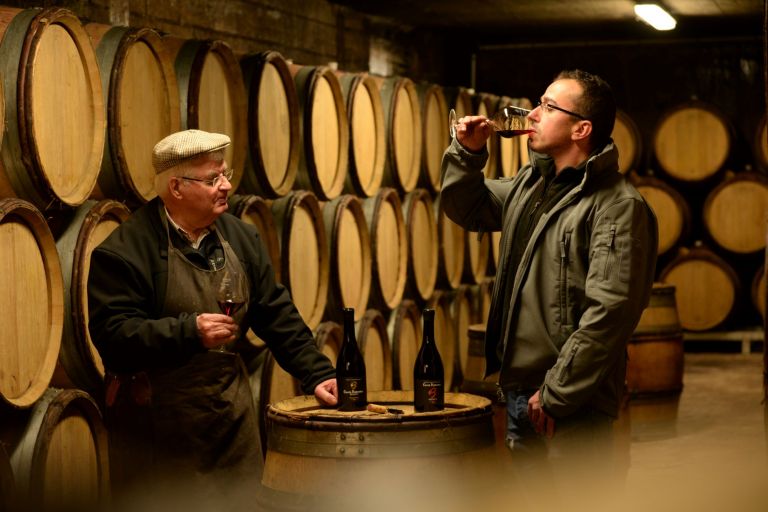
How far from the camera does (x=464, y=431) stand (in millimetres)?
2984

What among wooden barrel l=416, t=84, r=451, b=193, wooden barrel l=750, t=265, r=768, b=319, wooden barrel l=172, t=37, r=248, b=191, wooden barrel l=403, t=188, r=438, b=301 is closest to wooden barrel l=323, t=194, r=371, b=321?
wooden barrel l=403, t=188, r=438, b=301

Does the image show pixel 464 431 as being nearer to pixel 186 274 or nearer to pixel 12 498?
pixel 186 274

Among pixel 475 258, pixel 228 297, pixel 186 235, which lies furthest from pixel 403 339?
pixel 228 297

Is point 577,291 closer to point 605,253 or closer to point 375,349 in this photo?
point 605,253

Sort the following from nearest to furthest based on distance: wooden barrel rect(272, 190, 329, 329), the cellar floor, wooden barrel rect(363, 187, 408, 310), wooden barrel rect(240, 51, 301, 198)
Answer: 1. wooden barrel rect(240, 51, 301, 198)
2. wooden barrel rect(272, 190, 329, 329)
3. wooden barrel rect(363, 187, 408, 310)
4. the cellar floor

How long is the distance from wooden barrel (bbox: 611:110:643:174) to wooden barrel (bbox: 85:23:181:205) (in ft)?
25.3

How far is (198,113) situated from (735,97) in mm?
8234

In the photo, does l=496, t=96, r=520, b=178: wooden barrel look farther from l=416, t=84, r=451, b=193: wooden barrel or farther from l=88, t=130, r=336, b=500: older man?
l=88, t=130, r=336, b=500: older man

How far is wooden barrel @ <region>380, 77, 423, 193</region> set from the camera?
642 cm

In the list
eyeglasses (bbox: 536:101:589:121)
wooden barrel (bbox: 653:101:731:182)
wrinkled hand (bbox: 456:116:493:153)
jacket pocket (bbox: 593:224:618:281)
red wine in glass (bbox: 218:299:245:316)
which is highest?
wooden barrel (bbox: 653:101:731:182)

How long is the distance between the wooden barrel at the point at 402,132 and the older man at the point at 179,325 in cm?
299

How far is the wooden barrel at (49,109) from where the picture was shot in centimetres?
333

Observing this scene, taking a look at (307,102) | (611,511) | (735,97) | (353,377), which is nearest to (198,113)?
Result: (307,102)

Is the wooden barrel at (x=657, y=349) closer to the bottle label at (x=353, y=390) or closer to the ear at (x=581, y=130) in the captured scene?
the ear at (x=581, y=130)
